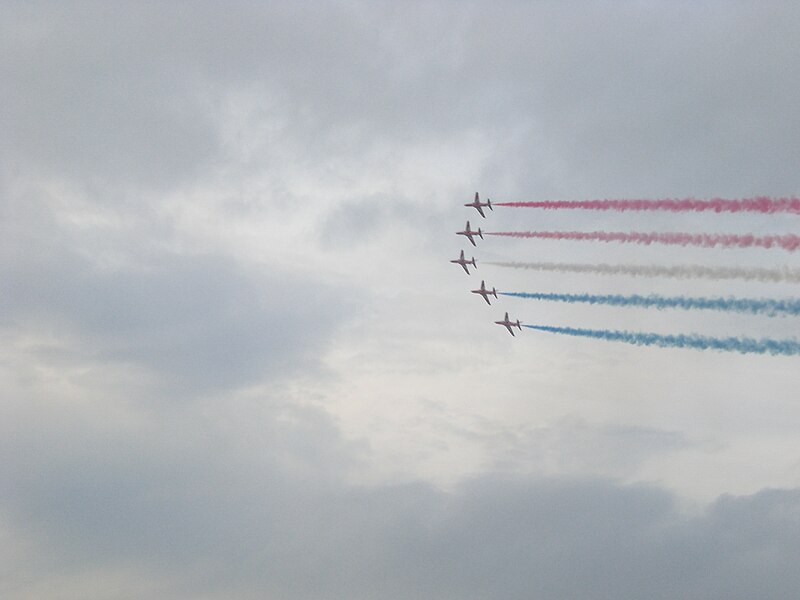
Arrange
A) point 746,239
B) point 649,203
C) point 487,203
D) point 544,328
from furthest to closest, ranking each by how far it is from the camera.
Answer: point 487,203 → point 544,328 → point 649,203 → point 746,239

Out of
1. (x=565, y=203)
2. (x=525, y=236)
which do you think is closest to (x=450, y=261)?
(x=525, y=236)

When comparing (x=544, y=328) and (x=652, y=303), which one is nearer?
(x=652, y=303)

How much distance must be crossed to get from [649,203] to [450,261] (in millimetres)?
65612

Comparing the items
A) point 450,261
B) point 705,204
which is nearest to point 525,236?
point 705,204

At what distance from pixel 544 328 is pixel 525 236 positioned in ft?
40.4

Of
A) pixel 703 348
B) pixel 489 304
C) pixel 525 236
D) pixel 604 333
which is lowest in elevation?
pixel 703 348

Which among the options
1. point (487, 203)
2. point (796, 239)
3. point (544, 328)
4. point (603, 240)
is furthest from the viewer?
point (487, 203)

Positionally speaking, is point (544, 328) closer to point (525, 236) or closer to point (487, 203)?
point (525, 236)

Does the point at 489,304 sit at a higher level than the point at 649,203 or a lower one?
higher

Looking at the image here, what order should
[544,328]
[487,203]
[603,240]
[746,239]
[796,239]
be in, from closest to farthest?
[796,239] < [746,239] < [603,240] < [544,328] < [487,203]

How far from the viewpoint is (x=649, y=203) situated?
116 metres

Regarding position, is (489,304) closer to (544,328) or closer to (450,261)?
(450,261)

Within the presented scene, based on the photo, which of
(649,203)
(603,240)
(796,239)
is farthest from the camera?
(603,240)

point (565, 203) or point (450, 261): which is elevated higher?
point (450, 261)
